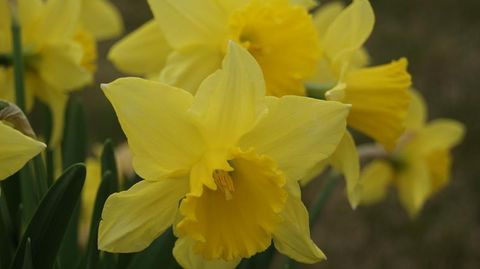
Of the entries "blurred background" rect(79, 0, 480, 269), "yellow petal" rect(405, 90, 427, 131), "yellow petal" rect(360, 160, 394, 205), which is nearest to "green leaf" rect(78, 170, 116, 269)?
"yellow petal" rect(405, 90, 427, 131)

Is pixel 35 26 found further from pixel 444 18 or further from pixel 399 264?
pixel 444 18

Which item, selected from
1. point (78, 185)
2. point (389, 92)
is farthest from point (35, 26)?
point (389, 92)

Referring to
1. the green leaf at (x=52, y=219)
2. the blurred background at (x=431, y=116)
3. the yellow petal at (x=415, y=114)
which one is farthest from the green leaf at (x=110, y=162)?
the blurred background at (x=431, y=116)

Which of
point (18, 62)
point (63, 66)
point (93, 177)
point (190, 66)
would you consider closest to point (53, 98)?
point (63, 66)

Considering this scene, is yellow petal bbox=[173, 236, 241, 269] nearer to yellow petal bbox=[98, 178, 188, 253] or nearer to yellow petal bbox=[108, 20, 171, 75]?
yellow petal bbox=[98, 178, 188, 253]

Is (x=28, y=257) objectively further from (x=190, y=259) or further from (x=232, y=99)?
(x=232, y=99)

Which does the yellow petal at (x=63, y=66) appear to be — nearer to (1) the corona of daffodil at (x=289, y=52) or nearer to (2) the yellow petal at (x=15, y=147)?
(1) the corona of daffodil at (x=289, y=52)
